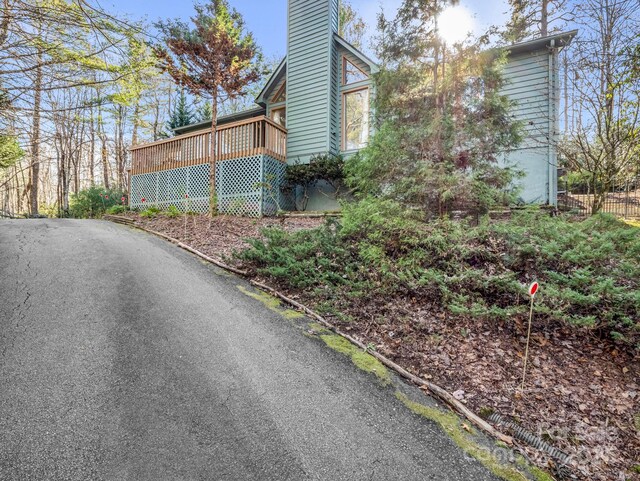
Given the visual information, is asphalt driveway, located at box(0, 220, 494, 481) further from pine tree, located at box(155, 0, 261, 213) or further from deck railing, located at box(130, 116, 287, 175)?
deck railing, located at box(130, 116, 287, 175)

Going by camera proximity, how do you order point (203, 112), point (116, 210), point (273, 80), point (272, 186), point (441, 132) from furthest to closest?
1. point (203, 112)
2. point (273, 80)
3. point (116, 210)
4. point (272, 186)
5. point (441, 132)

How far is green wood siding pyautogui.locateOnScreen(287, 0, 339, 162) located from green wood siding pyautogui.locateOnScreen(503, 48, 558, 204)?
5418 millimetres

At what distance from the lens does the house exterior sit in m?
9.26

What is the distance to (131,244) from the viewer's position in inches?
230

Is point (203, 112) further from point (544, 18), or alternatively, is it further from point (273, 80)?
point (544, 18)

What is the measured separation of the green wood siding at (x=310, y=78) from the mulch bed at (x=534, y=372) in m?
7.57

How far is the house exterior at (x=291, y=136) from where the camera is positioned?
30.4ft

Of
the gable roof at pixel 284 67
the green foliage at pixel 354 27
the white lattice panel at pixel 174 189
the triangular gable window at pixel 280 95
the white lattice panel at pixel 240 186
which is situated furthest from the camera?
the green foliage at pixel 354 27

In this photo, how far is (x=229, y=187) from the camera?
9758mm

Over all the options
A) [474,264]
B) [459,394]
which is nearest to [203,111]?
[474,264]

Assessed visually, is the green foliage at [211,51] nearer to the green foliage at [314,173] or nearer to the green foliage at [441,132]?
the green foliage at [314,173]

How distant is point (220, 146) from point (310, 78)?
404cm

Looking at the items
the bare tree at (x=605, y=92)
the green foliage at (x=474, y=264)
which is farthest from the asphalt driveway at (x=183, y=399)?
the bare tree at (x=605, y=92)

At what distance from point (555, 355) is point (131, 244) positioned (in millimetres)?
6843
